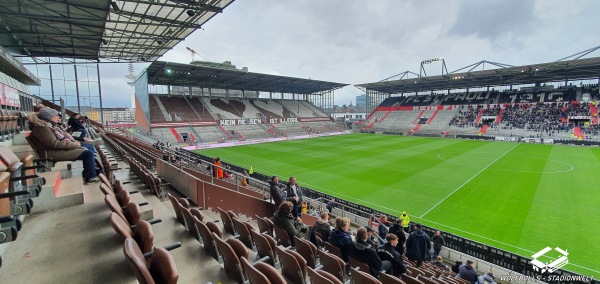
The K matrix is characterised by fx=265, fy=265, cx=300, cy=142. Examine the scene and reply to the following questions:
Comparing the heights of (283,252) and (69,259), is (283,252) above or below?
below

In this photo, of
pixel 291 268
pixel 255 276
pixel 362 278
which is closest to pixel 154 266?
pixel 255 276

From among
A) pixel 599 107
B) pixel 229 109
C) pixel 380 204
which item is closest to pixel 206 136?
pixel 229 109

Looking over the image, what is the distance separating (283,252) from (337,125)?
57613 mm

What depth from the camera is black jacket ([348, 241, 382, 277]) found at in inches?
164

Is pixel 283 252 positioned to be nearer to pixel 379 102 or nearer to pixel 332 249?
pixel 332 249

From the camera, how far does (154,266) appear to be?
2.15m

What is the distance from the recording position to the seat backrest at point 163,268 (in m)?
1.97

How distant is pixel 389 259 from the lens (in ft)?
15.5

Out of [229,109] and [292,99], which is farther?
[292,99]

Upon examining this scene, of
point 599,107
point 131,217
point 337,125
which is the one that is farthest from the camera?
point 337,125

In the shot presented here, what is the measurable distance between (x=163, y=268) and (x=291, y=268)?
1.71 meters

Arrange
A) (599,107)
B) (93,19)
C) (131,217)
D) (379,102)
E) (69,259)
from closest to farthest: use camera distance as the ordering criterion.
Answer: (69,259), (131,217), (93,19), (599,107), (379,102)

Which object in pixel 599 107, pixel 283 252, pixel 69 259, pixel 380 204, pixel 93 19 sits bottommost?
pixel 380 204

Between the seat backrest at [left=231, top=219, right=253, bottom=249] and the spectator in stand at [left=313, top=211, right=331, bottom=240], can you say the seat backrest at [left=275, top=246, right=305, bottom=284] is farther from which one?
the spectator in stand at [left=313, top=211, right=331, bottom=240]
